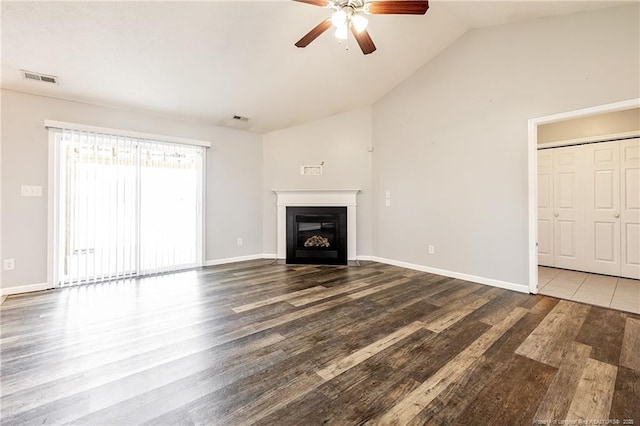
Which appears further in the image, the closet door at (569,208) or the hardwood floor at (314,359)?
the closet door at (569,208)

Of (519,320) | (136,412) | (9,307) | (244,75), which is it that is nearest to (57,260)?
(9,307)

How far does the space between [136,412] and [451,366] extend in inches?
73.7

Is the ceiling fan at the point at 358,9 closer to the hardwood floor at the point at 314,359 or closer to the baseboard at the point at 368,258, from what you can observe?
the hardwood floor at the point at 314,359

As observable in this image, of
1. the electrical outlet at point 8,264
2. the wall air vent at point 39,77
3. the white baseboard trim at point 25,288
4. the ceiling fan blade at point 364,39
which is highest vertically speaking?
the ceiling fan blade at point 364,39

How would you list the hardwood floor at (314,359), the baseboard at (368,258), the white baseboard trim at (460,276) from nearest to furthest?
the hardwood floor at (314,359)
the white baseboard trim at (460,276)
the baseboard at (368,258)

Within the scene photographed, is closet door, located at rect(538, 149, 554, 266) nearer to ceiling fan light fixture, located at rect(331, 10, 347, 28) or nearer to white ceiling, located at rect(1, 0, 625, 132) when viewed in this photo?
white ceiling, located at rect(1, 0, 625, 132)

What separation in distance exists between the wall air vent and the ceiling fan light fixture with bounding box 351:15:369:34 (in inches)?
132

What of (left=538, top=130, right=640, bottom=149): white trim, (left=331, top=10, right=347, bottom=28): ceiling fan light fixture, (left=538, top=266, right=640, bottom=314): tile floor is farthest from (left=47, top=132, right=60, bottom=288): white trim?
(left=538, top=130, right=640, bottom=149): white trim

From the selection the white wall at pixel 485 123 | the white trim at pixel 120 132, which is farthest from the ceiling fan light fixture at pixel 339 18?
the white trim at pixel 120 132

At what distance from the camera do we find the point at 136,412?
1347mm

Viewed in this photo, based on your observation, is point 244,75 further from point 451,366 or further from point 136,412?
point 451,366

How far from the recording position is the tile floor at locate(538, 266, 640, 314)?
2.87 metres

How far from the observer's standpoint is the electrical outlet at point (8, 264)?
3076 millimetres

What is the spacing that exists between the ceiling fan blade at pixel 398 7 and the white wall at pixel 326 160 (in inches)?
107
